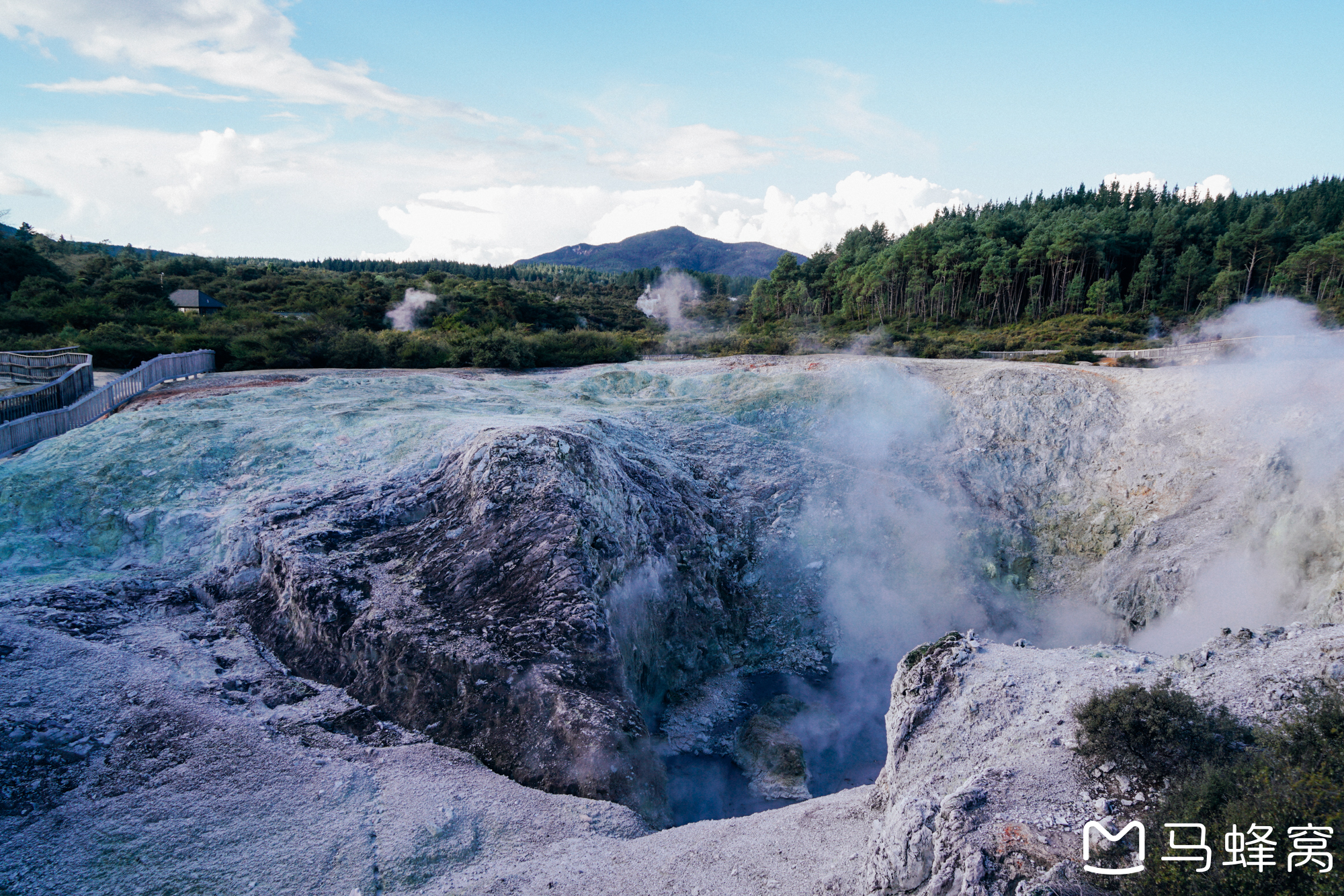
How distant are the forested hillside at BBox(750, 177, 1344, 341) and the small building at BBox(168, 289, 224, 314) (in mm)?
43550

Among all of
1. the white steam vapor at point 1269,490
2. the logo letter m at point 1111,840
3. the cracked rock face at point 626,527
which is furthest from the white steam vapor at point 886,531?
the logo letter m at point 1111,840

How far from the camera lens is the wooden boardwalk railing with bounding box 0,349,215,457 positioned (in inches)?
620

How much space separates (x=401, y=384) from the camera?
2052 cm

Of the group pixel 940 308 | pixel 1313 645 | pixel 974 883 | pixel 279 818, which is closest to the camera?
pixel 974 883

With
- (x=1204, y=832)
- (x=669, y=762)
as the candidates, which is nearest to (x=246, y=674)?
(x=669, y=762)

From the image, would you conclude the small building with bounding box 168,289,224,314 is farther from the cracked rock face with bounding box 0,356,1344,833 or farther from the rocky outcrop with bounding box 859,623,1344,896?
the rocky outcrop with bounding box 859,623,1344,896

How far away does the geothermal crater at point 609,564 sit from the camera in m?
9.05

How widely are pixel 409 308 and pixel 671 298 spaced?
53369 mm

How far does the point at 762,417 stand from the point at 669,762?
11068 millimetres

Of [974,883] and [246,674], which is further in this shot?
[246,674]

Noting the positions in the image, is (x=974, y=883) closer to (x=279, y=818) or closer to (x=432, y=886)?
(x=432, y=886)

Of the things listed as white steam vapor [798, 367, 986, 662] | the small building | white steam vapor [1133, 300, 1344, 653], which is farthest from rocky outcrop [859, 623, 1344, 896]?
the small building

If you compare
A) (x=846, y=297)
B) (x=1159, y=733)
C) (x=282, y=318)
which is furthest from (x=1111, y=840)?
(x=846, y=297)

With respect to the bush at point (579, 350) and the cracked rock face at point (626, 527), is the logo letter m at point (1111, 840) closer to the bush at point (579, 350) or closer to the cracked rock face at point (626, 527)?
the cracked rock face at point (626, 527)
